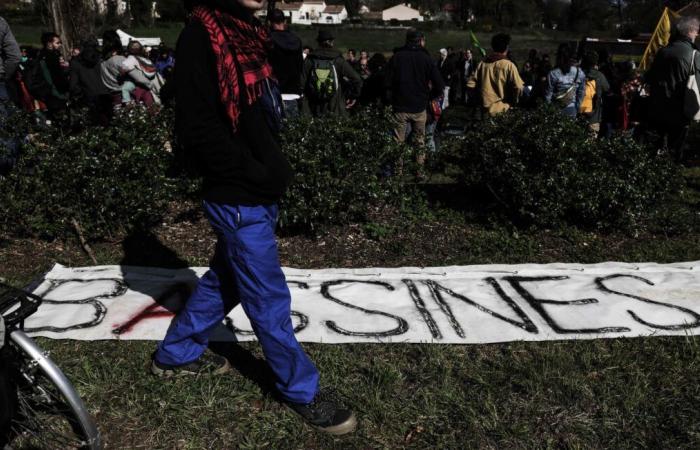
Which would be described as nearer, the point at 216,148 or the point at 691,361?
the point at 216,148

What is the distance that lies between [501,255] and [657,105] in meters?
3.20

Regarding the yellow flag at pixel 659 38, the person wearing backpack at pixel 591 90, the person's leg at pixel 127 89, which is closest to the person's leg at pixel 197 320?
the person wearing backpack at pixel 591 90

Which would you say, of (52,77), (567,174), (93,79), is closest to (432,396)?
(567,174)

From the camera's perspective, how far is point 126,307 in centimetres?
421

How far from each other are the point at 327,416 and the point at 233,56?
170 cm

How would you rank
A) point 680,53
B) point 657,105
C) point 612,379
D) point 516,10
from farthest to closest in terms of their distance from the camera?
point 516,10 → point 657,105 → point 680,53 → point 612,379

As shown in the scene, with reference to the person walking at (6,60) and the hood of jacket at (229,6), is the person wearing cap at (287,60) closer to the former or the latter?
the person walking at (6,60)

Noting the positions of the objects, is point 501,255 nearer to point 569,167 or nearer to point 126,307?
point 569,167

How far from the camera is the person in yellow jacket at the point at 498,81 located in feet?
25.6

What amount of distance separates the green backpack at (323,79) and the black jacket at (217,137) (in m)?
5.13

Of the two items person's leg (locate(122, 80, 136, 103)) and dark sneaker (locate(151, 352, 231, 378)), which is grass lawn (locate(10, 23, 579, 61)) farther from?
dark sneaker (locate(151, 352, 231, 378))

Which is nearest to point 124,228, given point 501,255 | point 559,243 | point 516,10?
point 501,255

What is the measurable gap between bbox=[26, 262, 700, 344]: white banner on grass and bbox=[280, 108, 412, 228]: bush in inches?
27.1

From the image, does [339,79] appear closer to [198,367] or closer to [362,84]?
[362,84]
